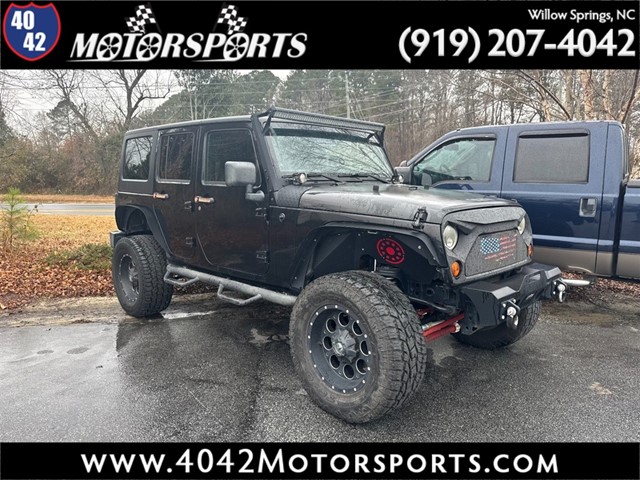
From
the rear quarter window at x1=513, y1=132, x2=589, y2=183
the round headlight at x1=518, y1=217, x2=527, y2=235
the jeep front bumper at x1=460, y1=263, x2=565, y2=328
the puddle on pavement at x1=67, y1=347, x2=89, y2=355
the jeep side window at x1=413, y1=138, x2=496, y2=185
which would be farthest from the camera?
the jeep side window at x1=413, y1=138, x2=496, y2=185

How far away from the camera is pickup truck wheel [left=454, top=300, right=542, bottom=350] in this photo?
3.80 metres

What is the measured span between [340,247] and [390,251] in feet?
1.38

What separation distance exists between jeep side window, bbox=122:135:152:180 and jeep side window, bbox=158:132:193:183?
30 cm

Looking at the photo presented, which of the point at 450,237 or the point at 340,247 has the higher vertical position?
the point at 450,237

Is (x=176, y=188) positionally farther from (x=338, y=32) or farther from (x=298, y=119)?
(x=338, y=32)

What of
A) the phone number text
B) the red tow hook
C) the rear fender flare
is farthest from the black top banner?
the red tow hook

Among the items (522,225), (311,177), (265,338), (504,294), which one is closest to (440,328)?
(504,294)

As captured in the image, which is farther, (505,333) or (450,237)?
(505,333)

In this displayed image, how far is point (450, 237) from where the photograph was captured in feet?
9.04

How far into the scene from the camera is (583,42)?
698cm

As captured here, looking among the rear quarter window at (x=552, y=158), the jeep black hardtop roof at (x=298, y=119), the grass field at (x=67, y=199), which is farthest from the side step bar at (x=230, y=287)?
the grass field at (x=67, y=199)

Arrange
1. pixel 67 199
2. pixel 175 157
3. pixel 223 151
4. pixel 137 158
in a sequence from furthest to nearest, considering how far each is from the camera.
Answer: pixel 67 199, pixel 137 158, pixel 175 157, pixel 223 151

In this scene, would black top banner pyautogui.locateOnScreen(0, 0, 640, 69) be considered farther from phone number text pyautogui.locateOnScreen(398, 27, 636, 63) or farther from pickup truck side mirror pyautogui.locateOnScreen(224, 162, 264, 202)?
pickup truck side mirror pyautogui.locateOnScreen(224, 162, 264, 202)

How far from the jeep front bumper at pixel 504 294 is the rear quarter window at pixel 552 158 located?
1.72 meters
